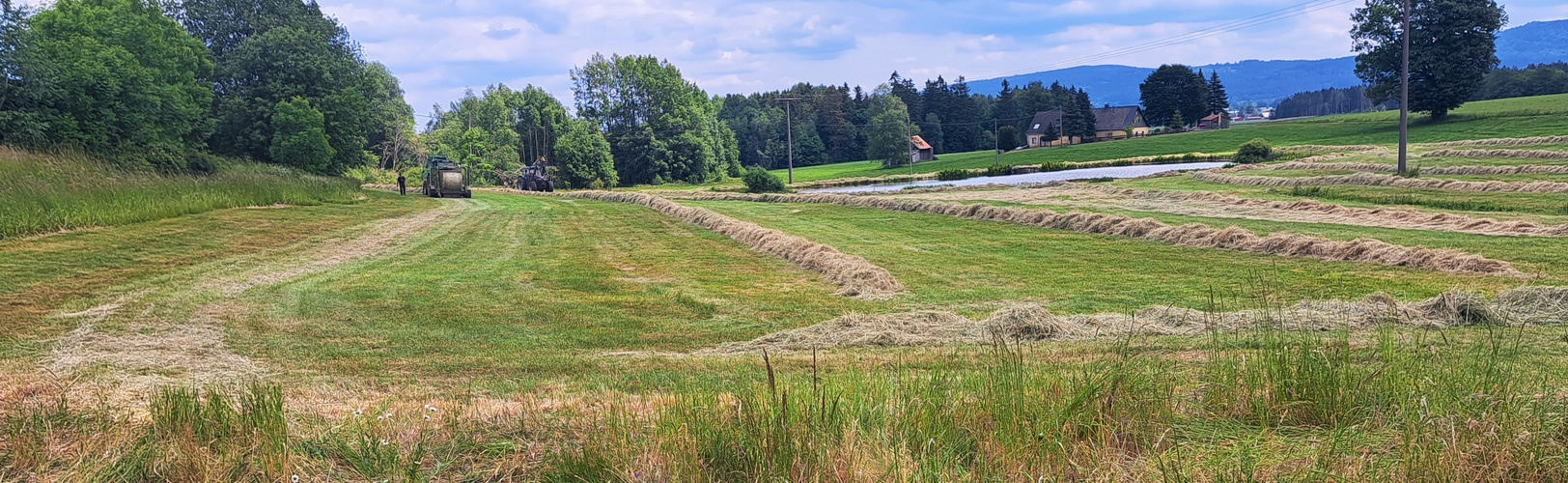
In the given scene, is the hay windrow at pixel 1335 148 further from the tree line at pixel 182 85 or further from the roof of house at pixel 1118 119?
the tree line at pixel 182 85

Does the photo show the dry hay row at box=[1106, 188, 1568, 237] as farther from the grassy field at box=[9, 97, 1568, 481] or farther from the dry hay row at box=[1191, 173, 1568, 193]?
the dry hay row at box=[1191, 173, 1568, 193]

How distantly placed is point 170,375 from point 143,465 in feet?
12.3

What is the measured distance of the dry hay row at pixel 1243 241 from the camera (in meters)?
12.8

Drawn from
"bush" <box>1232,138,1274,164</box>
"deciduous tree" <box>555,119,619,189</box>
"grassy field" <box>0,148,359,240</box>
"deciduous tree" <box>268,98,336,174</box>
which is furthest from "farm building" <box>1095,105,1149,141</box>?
"grassy field" <box>0,148,359,240</box>

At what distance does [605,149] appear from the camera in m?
74.6

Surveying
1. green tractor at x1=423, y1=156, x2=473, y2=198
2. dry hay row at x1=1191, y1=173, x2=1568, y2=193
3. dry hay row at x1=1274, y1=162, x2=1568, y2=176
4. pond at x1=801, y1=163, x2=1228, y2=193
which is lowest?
pond at x1=801, y1=163, x2=1228, y2=193

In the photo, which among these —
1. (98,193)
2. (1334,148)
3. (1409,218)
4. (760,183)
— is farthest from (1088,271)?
(1334,148)

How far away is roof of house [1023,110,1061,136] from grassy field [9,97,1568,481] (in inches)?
4021

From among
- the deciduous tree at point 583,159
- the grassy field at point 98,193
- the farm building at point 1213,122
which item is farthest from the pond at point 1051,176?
the farm building at point 1213,122

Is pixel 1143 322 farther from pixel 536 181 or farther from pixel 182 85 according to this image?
pixel 536 181

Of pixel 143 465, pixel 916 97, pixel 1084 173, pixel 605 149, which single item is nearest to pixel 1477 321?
pixel 143 465

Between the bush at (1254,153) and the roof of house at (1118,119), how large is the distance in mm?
63096

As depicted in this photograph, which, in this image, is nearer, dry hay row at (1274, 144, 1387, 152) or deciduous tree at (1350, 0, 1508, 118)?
dry hay row at (1274, 144, 1387, 152)

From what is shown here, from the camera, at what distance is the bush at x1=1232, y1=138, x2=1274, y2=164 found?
5614cm
